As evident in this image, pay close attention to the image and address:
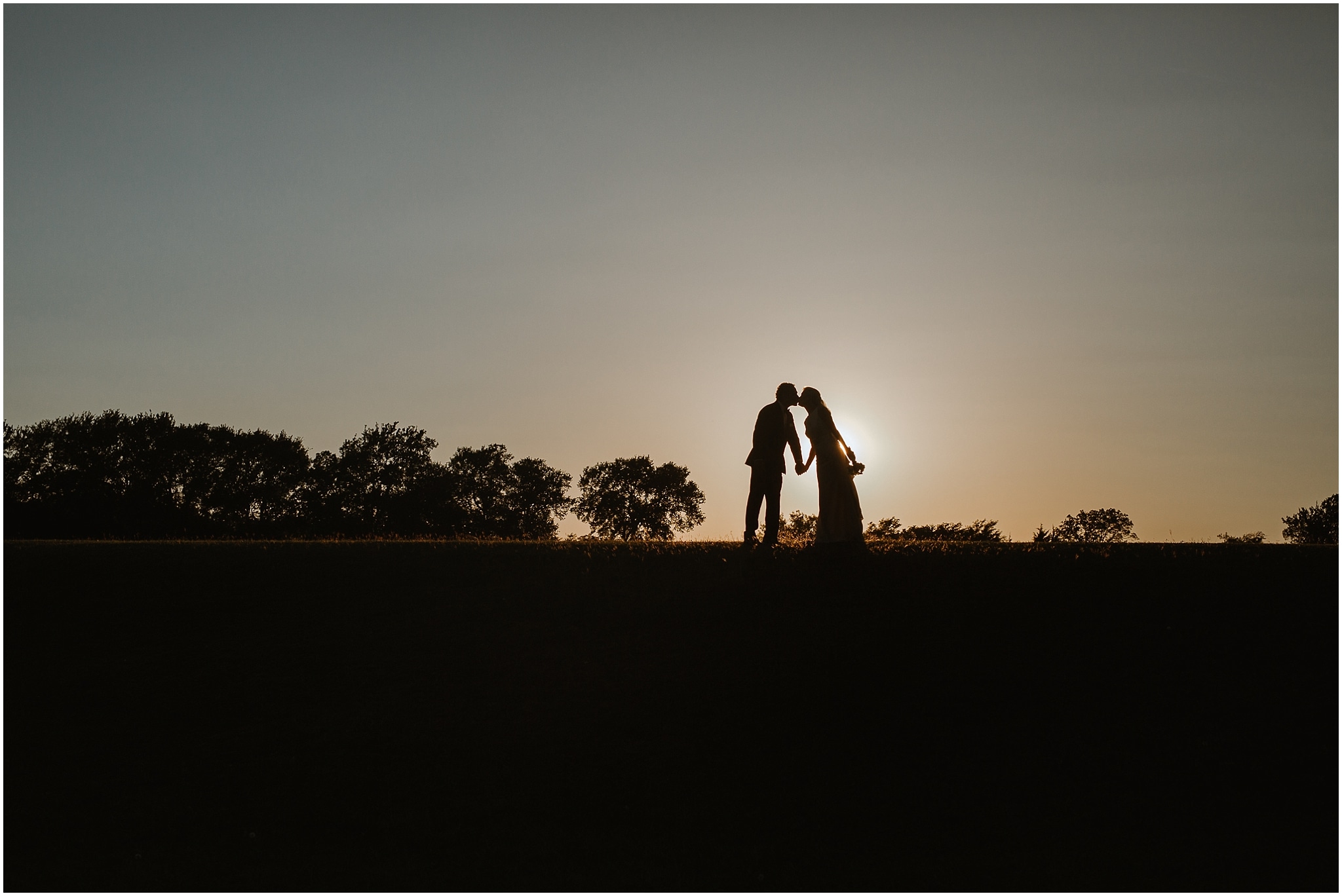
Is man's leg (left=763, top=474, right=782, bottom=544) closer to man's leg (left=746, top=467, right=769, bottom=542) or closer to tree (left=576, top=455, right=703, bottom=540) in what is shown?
man's leg (left=746, top=467, right=769, bottom=542)

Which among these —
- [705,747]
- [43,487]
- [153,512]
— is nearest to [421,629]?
[705,747]

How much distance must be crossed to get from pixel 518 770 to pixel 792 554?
24.8 ft

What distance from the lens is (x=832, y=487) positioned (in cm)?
1702

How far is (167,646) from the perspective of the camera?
51.4ft

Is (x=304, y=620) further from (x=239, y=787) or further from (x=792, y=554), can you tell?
(x=792, y=554)

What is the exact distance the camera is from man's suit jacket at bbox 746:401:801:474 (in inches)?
682

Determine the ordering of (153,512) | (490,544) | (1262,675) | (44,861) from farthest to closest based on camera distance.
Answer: (153,512) < (490,544) < (1262,675) < (44,861)

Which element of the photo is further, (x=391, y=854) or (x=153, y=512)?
(x=153, y=512)

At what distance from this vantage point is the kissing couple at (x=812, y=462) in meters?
17.0

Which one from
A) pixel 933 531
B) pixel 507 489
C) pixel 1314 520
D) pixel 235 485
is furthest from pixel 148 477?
pixel 1314 520

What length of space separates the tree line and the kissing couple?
5165 centimetres

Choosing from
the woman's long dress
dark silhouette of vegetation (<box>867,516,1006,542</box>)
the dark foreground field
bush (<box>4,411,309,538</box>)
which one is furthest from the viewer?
bush (<box>4,411,309,538</box>)

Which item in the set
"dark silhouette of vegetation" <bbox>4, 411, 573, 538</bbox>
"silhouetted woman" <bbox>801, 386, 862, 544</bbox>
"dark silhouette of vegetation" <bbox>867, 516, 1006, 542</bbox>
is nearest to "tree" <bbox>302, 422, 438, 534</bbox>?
"dark silhouette of vegetation" <bbox>4, 411, 573, 538</bbox>

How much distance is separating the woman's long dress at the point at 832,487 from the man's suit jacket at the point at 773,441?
36cm
